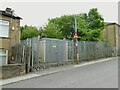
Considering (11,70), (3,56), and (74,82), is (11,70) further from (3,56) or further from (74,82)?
(74,82)

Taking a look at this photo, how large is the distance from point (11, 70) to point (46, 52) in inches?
195

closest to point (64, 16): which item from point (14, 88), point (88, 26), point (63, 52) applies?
point (88, 26)

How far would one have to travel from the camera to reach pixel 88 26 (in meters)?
40.0

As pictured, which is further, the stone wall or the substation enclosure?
the substation enclosure

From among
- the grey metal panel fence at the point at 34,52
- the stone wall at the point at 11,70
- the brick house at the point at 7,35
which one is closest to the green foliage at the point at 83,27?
the brick house at the point at 7,35

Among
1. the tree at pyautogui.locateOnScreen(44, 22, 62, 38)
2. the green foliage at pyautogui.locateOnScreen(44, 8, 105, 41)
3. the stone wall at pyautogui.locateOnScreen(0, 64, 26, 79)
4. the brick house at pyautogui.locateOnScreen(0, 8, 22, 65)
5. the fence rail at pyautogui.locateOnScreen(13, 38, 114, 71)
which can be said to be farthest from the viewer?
the tree at pyautogui.locateOnScreen(44, 22, 62, 38)

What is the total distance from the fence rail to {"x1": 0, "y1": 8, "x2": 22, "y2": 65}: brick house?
95 cm

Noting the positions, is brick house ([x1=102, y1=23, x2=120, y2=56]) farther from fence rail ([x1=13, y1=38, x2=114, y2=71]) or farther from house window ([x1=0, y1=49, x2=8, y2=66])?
house window ([x1=0, y1=49, x2=8, y2=66])

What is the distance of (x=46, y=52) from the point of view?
20.8m

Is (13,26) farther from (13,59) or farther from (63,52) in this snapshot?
(63,52)

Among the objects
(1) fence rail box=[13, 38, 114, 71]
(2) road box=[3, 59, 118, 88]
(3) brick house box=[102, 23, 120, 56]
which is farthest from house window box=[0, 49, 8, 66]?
(3) brick house box=[102, 23, 120, 56]

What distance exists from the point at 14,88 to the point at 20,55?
7.03m

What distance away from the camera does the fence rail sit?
18812 millimetres

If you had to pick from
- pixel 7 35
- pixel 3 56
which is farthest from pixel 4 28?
pixel 3 56
